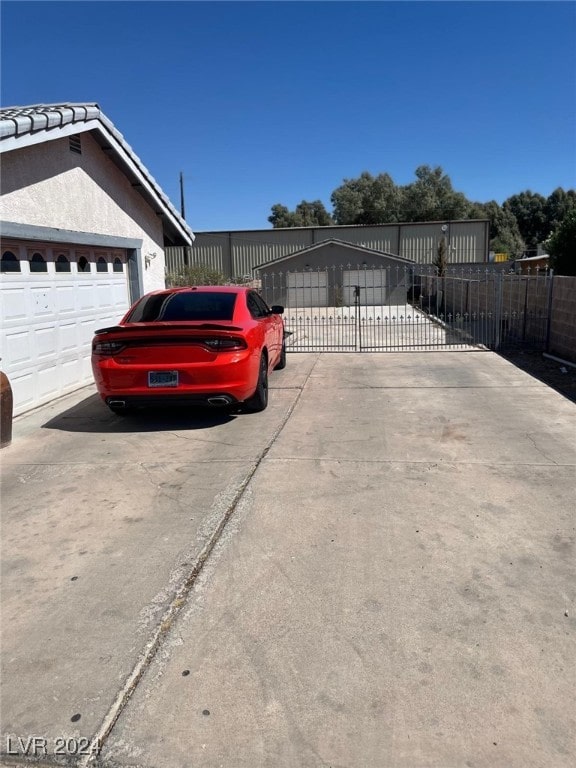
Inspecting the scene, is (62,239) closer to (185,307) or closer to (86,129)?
(86,129)

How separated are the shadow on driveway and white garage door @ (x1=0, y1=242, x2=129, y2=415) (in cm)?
75

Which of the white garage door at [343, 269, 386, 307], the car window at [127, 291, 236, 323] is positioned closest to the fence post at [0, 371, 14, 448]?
the car window at [127, 291, 236, 323]

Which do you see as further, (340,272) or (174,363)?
(340,272)

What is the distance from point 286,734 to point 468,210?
6456cm

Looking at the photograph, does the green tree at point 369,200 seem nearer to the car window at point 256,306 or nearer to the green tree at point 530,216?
the green tree at point 530,216

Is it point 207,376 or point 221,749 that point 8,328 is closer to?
point 207,376

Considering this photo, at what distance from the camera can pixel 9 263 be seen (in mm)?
7422

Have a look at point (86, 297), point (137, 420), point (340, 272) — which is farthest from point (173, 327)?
point (340, 272)

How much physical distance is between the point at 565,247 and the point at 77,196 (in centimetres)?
1080

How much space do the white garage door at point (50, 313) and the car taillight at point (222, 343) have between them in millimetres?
2673

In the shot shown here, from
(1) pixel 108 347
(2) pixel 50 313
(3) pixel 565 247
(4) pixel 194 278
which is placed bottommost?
(1) pixel 108 347

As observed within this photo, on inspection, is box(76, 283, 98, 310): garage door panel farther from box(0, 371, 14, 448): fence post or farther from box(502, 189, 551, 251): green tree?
box(502, 189, 551, 251): green tree

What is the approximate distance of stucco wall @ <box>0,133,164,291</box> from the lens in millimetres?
7578

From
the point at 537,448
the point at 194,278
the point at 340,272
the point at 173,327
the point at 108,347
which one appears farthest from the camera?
the point at 340,272
